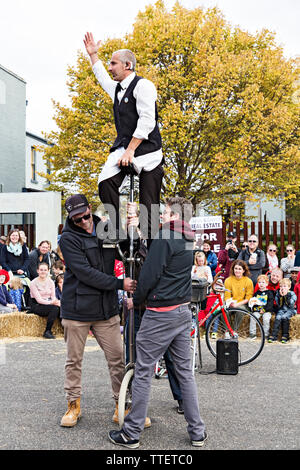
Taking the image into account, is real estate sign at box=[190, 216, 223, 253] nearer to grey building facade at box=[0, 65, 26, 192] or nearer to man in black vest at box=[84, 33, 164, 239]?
man in black vest at box=[84, 33, 164, 239]

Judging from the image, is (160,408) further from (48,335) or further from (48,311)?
(48,311)

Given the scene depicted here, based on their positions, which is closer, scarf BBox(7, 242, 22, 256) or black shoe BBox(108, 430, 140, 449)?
black shoe BBox(108, 430, 140, 449)

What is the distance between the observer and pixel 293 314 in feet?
30.0

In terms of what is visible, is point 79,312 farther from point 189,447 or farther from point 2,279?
point 2,279

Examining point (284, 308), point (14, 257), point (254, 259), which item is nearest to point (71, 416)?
point (284, 308)

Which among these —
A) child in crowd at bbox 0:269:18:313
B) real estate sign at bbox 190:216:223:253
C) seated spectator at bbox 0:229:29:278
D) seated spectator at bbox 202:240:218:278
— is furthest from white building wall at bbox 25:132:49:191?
child in crowd at bbox 0:269:18:313

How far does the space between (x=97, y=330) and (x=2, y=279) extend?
562 cm

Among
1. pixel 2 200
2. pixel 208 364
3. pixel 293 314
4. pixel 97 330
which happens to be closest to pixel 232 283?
pixel 293 314

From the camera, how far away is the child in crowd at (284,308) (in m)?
9.03

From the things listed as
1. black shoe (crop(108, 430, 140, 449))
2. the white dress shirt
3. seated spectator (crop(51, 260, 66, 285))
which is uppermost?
the white dress shirt

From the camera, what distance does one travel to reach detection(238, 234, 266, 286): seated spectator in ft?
34.8

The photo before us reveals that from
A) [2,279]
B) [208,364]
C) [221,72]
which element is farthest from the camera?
[221,72]

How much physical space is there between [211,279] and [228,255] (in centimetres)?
154

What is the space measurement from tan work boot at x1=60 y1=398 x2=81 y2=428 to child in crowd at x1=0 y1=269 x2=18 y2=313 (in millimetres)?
5514
